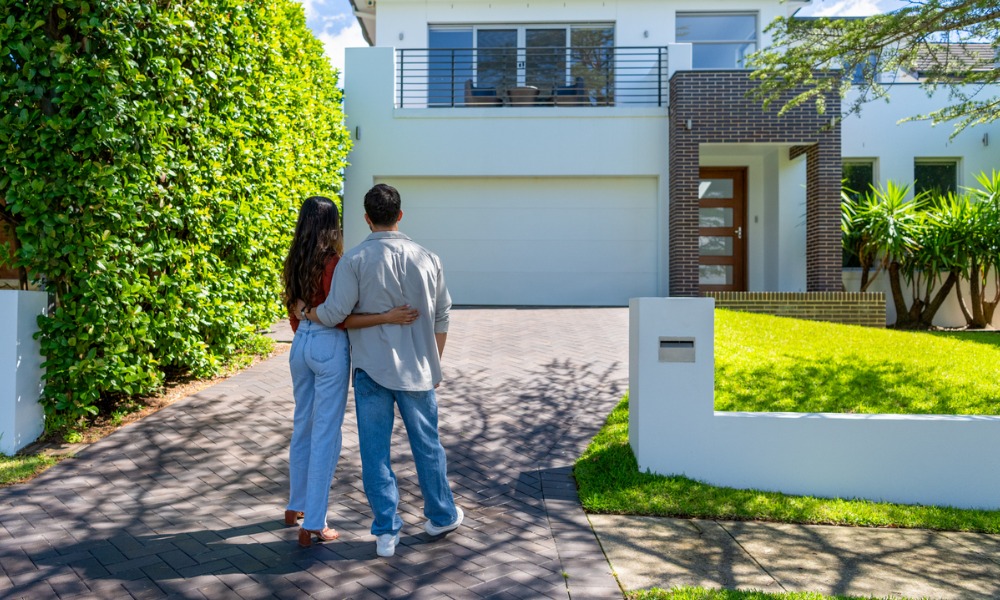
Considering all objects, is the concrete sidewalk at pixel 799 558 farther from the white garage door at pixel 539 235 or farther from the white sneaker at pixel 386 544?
the white garage door at pixel 539 235

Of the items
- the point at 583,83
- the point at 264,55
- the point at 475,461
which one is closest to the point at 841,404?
the point at 475,461

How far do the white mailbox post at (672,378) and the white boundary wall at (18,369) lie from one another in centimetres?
425

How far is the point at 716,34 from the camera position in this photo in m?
16.1

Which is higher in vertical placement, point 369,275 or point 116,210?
point 116,210

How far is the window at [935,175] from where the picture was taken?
1553 centimetres

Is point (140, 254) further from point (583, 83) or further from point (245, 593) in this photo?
point (583, 83)

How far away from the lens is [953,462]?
5191mm

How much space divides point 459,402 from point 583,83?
33.6 feet

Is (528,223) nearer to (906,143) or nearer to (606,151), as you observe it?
(606,151)

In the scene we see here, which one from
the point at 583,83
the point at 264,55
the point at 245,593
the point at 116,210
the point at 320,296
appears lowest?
the point at 245,593

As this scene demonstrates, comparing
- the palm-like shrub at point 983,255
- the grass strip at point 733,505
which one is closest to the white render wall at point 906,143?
the palm-like shrub at point 983,255

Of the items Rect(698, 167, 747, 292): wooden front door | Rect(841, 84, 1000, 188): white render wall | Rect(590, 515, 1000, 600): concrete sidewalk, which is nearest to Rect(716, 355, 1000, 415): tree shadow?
Rect(590, 515, 1000, 600): concrete sidewalk

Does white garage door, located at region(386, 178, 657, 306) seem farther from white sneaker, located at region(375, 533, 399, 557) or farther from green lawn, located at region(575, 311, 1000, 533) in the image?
white sneaker, located at region(375, 533, 399, 557)

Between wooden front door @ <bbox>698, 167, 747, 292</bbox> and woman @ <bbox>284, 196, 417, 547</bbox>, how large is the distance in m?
12.5
